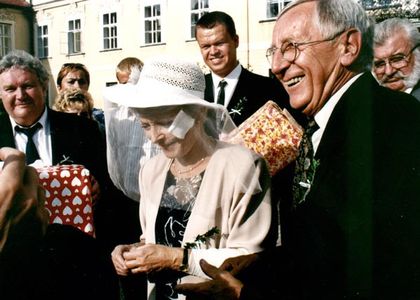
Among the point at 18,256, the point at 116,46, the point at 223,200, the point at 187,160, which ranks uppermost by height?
the point at 116,46

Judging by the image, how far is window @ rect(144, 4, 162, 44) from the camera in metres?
21.4

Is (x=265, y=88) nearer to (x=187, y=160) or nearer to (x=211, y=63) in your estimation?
(x=211, y=63)

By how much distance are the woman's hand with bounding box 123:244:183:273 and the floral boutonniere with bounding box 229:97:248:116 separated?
1.84m

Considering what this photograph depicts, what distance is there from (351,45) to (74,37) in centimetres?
2435

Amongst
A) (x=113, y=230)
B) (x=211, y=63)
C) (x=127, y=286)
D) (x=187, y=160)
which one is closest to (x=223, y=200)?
(x=187, y=160)

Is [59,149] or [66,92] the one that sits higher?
[66,92]

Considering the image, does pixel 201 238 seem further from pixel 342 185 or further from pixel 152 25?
pixel 152 25

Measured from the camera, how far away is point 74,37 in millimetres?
24797

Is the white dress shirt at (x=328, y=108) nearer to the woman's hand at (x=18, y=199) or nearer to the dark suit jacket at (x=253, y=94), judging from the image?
the woman's hand at (x=18, y=199)

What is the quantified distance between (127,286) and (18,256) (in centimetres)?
68

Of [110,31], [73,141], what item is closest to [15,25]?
[110,31]

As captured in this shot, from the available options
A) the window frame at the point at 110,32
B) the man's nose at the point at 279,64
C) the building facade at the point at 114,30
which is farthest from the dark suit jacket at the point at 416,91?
the window frame at the point at 110,32

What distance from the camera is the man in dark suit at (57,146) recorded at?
7.07ft

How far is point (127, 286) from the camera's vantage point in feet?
8.16
